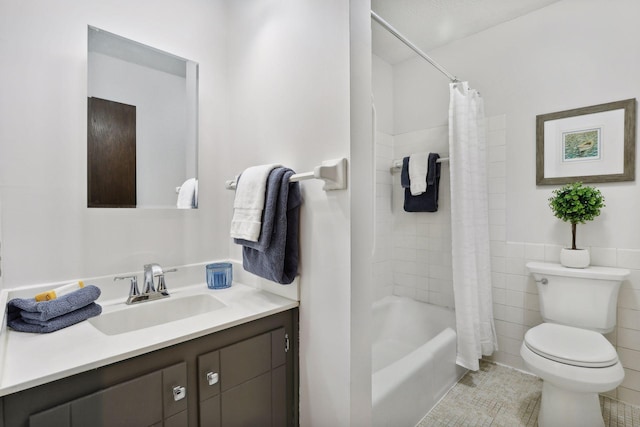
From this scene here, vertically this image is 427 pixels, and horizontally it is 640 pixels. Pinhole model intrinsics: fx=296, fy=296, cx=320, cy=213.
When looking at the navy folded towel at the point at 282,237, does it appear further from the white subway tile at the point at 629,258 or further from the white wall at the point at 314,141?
the white subway tile at the point at 629,258

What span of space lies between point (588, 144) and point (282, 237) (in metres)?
1.90

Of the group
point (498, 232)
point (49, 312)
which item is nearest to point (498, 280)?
point (498, 232)

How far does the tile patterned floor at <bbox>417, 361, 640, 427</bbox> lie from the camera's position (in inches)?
60.4

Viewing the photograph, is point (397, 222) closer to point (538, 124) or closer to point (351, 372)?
point (538, 124)

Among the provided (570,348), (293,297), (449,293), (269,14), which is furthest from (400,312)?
(269,14)

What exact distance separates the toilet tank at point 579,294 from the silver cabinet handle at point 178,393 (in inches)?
76.5

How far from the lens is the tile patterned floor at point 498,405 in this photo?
1.54 m

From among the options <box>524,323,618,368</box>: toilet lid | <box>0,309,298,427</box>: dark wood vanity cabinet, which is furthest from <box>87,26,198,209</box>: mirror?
<box>524,323,618,368</box>: toilet lid

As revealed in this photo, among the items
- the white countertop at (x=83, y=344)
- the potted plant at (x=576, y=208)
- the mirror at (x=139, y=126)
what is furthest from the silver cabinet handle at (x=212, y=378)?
the potted plant at (x=576, y=208)

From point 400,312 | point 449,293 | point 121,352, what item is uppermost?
point 121,352

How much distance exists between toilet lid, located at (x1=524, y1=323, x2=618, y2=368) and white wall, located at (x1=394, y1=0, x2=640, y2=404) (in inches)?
13.8

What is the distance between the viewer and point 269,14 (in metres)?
1.39

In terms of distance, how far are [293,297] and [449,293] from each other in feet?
4.98

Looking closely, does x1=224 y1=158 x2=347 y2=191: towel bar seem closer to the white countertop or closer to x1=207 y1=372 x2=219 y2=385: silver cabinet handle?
the white countertop
